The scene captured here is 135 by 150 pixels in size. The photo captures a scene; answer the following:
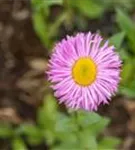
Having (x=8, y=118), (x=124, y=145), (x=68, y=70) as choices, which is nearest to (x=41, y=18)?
(x=8, y=118)

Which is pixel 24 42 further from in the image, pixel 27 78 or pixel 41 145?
pixel 41 145

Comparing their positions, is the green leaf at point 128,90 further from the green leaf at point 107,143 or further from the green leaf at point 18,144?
the green leaf at point 18,144

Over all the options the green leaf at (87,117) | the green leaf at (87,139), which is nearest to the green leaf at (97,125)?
the green leaf at (87,139)

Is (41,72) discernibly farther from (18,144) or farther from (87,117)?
(87,117)

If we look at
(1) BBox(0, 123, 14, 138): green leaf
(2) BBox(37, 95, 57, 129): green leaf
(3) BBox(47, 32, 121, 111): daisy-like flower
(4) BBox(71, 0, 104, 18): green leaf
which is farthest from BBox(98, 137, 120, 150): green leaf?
(3) BBox(47, 32, 121, 111): daisy-like flower

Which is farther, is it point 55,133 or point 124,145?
point 124,145

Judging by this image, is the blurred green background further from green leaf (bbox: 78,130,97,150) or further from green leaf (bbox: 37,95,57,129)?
green leaf (bbox: 78,130,97,150)

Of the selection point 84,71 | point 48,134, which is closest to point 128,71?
point 48,134
